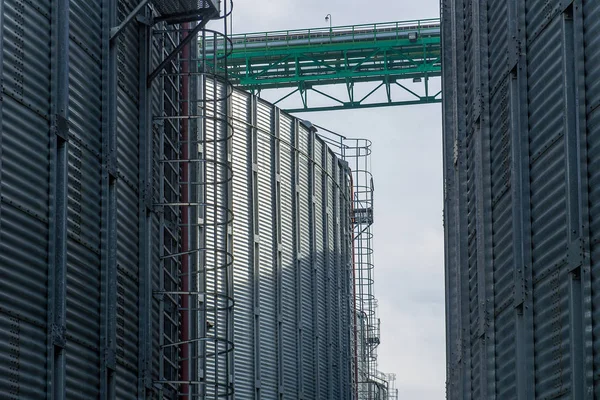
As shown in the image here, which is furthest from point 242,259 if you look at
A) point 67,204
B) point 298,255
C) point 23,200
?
point 23,200

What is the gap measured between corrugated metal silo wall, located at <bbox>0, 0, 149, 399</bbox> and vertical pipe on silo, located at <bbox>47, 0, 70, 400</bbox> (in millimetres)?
15

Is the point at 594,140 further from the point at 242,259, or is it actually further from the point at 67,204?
the point at 242,259

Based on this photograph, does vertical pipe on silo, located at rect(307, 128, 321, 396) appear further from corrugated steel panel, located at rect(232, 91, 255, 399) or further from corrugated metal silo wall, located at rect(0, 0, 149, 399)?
A: corrugated metal silo wall, located at rect(0, 0, 149, 399)

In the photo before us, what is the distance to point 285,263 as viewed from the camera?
104 ft

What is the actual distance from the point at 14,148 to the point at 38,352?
241cm

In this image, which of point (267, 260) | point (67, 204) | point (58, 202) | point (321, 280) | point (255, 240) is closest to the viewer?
point (58, 202)

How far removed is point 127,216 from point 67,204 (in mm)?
3239

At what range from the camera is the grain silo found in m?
14.0

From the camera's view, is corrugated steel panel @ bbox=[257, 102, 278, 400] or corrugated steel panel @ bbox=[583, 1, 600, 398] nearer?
corrugated steel panel @ bbox=[583, 1, 600, 398]

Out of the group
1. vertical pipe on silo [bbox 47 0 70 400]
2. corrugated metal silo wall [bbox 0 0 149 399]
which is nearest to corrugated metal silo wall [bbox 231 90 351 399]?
corrugated metal silo wall [bbox 0 0 149 399]

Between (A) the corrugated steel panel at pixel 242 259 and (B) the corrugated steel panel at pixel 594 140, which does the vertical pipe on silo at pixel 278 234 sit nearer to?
(A) the corrugated steel panel at pixel 242 259

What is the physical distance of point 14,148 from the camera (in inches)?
544

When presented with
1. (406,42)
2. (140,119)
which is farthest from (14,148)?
(406,42)

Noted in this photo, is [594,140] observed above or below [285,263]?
below
